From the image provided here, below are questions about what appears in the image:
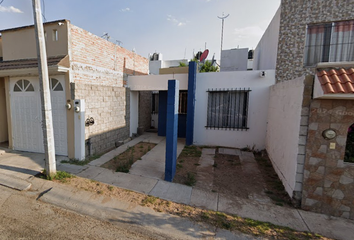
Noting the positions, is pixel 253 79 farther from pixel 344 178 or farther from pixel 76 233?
pixel 76 233

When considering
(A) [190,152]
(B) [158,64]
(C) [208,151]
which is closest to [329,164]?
(C) [208,151]

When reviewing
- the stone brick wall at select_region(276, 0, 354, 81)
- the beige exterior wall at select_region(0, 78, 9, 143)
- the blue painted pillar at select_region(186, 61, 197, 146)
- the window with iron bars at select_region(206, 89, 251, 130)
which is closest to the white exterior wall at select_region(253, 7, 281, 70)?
the stone brick wall at select_region(276, 0, 354, 81)

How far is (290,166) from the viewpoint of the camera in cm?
428

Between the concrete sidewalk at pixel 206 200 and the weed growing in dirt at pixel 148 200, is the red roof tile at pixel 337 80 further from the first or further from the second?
the weed growing in dirt at pixel 148 200

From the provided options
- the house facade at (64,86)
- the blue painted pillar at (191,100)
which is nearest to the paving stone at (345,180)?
the blue painted pillar at (191,100)

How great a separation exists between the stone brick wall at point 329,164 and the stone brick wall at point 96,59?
685 centimetres

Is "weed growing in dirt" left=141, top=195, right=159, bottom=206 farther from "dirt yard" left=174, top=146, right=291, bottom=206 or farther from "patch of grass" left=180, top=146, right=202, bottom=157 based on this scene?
"patch of grass" left=180, top=146, right=202, bottom=157

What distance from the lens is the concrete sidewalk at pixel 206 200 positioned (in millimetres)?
3361

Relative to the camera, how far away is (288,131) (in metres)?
4.64

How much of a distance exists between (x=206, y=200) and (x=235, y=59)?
10153 millimetres

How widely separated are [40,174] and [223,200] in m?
5.07

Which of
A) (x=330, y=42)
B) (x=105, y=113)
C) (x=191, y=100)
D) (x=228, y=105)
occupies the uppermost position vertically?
(x=330, y=42)

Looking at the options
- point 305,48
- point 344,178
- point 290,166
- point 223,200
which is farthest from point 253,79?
point 223,200

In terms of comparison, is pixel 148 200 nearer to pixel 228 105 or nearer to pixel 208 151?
pixel 208 151
